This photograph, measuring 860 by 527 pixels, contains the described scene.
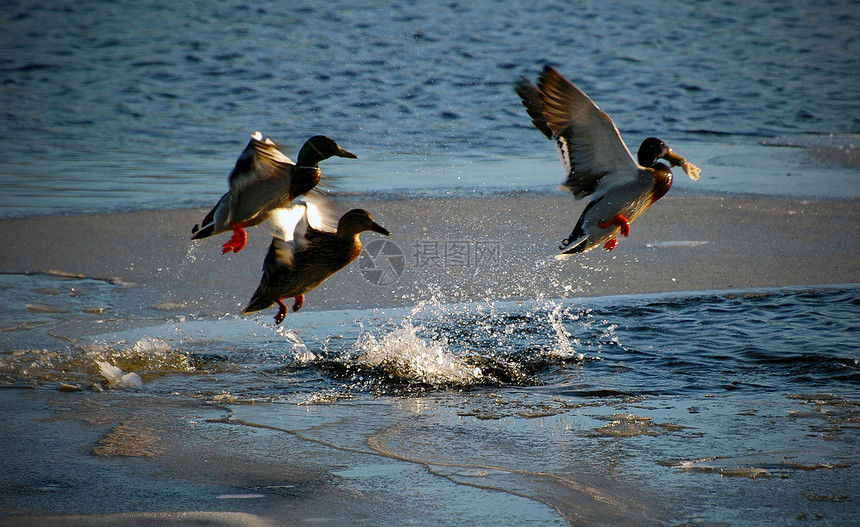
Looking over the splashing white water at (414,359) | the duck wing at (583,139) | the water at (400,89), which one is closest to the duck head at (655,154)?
the duck wing at (583,139)

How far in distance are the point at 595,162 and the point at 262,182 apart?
1633mm

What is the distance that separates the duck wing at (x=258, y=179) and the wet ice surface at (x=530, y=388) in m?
0.82

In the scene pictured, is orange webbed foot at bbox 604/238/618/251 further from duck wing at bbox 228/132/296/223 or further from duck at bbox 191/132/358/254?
duck wing at bbox 228/132/296/223

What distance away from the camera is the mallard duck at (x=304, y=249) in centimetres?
436

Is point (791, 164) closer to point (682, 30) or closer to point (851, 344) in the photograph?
point (851, 344)

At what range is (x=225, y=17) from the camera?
19188 millimetres

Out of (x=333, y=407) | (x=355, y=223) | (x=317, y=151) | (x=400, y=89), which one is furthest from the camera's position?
(x=400, y=89)

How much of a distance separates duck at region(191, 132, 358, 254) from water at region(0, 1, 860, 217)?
3946mm

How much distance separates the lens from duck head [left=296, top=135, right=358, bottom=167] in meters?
4.14

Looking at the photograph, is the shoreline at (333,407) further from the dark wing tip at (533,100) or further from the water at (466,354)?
the dark wing tip at (533,100)

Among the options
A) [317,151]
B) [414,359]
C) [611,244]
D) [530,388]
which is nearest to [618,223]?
[611,244]

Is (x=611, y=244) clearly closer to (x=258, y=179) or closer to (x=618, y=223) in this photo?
(x=618, y=223)

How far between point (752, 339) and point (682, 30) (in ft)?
51.0

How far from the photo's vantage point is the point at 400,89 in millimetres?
14062
